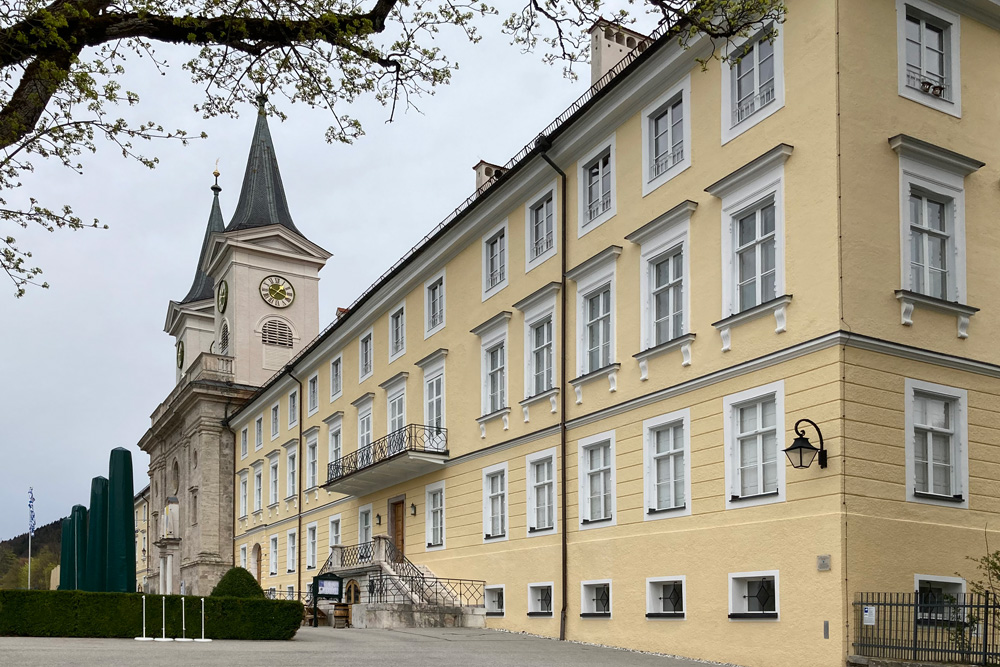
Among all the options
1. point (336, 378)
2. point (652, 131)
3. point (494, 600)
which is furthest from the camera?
point (336, 378)

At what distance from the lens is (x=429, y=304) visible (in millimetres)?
29938

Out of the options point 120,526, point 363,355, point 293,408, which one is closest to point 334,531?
point 363,355

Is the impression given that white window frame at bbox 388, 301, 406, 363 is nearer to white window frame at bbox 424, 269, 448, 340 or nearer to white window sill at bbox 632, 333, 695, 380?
white window frame at bbox 424, 269, 448, 340

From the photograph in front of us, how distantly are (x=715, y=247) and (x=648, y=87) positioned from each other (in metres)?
3.73

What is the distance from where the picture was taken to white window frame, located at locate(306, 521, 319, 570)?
38000mm

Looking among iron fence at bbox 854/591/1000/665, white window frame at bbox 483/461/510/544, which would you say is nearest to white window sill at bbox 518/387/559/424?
white window frame at bbox 483/461/510/544

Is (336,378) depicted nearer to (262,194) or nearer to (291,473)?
(291,473)

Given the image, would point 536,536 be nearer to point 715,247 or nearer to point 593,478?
point 593,478

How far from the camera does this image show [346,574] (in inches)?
1167

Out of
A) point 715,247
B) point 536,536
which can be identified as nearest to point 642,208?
point 715,247

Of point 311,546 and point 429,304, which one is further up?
point 429,304

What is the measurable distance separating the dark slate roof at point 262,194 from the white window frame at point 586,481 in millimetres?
39208

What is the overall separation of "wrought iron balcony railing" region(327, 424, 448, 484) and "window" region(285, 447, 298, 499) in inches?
321

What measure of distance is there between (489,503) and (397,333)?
28.6 ft
